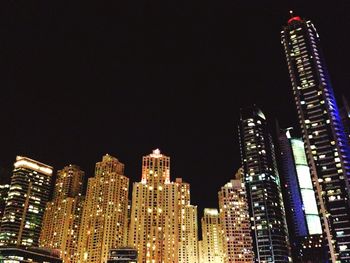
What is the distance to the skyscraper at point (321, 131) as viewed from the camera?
138 metres

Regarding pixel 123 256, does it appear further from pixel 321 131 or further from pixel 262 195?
pixel 321 131

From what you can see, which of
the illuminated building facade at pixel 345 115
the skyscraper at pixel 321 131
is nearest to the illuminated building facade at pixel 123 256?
the skyscraper at pixel 321 131

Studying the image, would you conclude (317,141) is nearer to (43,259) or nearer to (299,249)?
(299,249)

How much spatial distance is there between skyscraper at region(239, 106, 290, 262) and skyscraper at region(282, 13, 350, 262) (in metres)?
30.3

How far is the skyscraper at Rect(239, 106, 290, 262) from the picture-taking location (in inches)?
6535

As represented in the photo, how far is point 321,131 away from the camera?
154 meters

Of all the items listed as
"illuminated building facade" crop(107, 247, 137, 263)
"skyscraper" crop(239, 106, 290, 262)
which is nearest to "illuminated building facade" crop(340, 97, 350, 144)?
"skyscraper" crop(239, 106, 290, 262)

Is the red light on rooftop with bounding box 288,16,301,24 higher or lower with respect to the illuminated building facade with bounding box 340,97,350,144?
higher

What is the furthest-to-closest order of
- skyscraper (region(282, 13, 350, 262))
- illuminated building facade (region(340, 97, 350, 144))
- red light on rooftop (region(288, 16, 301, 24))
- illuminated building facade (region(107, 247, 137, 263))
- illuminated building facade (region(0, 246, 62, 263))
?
red light on rooftop (region(288, 16, 301, 24))
illuminated building facade (region(0, 246, 62, 263))
illuminated building facade (region(107, 247, 137, 263))
illuminated building facade (region(340, 97, 350, 144))
skyscraper (region(282, 13, 350, 262))

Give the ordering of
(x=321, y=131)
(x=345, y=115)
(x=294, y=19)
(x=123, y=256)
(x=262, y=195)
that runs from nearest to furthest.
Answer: (x=321, y=131) < (x=345, y=115) < (x=123, y=256) < (x=262, y=195) < (x=294, y=19)

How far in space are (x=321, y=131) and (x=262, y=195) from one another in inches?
1613

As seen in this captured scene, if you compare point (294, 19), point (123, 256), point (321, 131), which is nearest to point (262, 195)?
point (321, 131)

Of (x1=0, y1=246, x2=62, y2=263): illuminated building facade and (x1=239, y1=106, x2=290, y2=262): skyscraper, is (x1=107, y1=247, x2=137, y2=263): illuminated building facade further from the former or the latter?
(x1=239, y1=106, x2=290, y2=262): skyscraper

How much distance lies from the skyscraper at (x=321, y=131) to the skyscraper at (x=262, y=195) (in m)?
30.3
